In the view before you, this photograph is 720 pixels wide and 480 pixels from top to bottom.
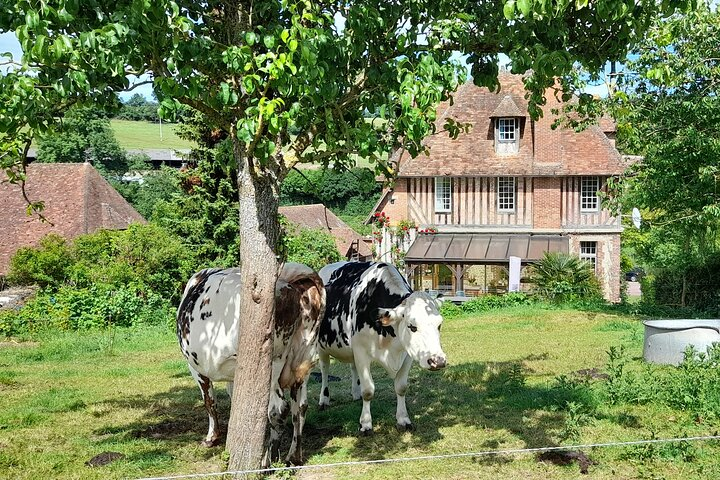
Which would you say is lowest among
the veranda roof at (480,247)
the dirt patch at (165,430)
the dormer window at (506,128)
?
the dirt patch at (165,430)

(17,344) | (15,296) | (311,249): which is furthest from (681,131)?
(15,296)

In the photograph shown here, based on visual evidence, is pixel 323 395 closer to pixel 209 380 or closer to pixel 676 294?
pixel 209 380

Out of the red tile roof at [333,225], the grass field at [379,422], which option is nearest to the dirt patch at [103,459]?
the grass field at [379,422]

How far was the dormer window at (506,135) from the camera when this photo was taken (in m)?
32.5

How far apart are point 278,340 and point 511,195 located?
84.7ft

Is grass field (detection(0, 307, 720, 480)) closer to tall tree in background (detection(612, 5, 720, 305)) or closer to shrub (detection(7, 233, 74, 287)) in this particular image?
tall tree in background (detection(612, 5, 720, 305))

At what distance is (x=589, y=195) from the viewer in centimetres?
3203

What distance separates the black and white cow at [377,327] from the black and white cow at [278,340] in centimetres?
99

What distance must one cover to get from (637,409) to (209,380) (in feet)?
17.8

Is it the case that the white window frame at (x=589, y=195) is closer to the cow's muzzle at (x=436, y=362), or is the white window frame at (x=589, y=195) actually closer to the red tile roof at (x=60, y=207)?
the red tile roof at (x=60, y=207)

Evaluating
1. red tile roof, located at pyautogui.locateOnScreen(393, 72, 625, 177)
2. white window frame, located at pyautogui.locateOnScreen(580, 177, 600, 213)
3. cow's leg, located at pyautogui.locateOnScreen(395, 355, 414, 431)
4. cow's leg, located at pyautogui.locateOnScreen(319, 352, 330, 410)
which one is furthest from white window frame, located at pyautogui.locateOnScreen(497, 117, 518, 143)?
cow's leg, located at pyautogui.locateOnScreen(395, 355, 414, 431)

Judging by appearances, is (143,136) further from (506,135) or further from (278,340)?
(278,340)

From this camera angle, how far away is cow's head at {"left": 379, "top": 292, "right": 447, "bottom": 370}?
8.10 metres

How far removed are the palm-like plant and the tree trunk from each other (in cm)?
2009
